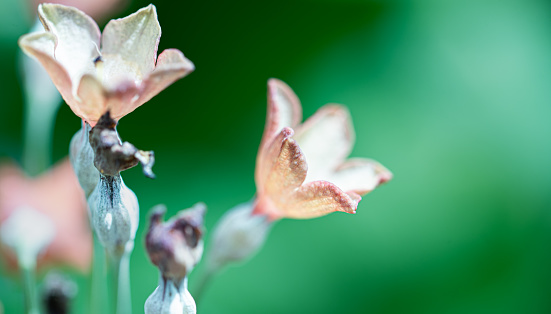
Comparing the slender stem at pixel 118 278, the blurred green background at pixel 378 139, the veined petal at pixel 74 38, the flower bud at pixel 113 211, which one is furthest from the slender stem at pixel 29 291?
the blurred green background at pixel 378 139

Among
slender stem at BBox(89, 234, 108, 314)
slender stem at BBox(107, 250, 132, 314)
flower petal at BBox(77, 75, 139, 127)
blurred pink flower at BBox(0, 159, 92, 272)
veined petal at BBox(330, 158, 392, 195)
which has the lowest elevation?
blurred pink flower at BBox(0, 159, 92, 272)

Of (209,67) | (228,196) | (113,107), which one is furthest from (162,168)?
(113,107)

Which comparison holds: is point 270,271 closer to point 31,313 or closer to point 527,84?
point 31,313

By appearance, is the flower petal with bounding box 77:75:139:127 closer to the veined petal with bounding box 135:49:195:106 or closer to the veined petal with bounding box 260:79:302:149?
the veined petal with bounding box 135:49:195:106

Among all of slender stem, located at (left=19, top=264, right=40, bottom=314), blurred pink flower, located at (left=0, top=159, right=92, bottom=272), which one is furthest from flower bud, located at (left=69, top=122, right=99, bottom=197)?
blurred pink flower, located at (left=0, top=159, right=92, bottom=272)

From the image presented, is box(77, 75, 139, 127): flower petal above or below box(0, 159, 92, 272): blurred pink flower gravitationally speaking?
above

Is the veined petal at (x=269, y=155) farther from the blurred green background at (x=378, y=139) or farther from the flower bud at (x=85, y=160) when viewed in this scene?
the blurred green background at (x=378, y=139)

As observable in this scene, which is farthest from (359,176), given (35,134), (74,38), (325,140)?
(35,134)
